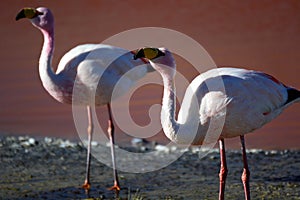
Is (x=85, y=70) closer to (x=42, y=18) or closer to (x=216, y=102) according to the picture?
(x=42, y=18)

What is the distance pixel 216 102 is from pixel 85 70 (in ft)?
9.06

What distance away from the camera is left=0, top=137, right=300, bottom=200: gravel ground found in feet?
27.6

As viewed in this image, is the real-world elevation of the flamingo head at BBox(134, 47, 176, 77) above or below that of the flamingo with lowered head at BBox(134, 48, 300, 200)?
above

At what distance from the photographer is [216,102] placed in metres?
6.83

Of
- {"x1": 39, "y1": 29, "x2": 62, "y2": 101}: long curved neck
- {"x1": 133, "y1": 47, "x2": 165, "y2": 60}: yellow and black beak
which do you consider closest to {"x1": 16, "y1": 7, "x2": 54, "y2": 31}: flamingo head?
{"x1": 39, "y1": 29, "x2": 62, "y2": 101}: long curved neck

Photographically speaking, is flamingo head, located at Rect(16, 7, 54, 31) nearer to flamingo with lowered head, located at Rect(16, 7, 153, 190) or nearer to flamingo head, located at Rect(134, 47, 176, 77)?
flamingo with lowered head, located at Rect(16, 7, 153, 190)

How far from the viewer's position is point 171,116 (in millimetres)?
6793

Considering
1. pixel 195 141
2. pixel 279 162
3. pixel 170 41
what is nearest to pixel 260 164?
pixel 279 162

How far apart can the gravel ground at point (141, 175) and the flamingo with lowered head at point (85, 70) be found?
1.52ft

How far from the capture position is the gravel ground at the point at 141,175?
8.41m

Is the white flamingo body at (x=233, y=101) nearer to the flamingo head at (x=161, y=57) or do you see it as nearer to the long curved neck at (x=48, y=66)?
the flamingo head at (x=161, y=57)

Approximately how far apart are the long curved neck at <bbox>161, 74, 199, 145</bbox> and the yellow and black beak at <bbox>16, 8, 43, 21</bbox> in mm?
3108

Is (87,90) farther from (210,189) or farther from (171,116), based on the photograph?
(171,116)

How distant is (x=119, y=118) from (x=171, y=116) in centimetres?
392
